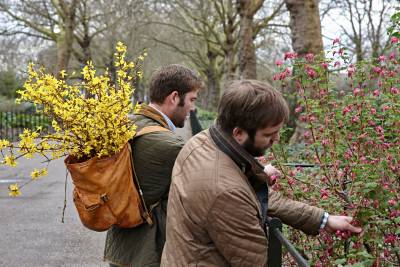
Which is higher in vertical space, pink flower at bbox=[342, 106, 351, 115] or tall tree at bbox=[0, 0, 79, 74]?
tall tree at bbox=[0, 0, 79, 74]

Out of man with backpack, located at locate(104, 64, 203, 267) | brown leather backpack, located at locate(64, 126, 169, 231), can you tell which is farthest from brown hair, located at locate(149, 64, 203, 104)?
brown leather backpack, located at locate(64, 126, 169, 231)

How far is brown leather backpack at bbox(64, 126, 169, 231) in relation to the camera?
2369 millimetres

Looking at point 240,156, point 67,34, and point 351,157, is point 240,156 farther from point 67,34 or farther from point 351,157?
point 67,34

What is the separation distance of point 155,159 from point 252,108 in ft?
2.66

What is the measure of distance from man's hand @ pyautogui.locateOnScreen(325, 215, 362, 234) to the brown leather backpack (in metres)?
0.84

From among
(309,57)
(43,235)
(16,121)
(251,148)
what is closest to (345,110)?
(309,57)

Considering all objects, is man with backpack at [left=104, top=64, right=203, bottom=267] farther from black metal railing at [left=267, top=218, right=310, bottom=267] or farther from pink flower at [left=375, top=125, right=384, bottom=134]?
pink flower at [left=375, top=125, right=384, bottom=134]

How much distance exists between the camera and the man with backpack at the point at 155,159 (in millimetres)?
2443

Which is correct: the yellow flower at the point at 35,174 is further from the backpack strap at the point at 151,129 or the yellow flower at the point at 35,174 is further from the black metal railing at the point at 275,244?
the black metal railing at the point at 275,244

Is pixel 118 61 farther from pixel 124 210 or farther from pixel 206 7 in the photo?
pixel 206 7

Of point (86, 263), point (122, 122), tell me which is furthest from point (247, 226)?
point (86, 263)

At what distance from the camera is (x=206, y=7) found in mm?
23812

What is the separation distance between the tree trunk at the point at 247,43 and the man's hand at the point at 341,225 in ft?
41.9

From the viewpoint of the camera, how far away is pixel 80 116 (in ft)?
7.81
